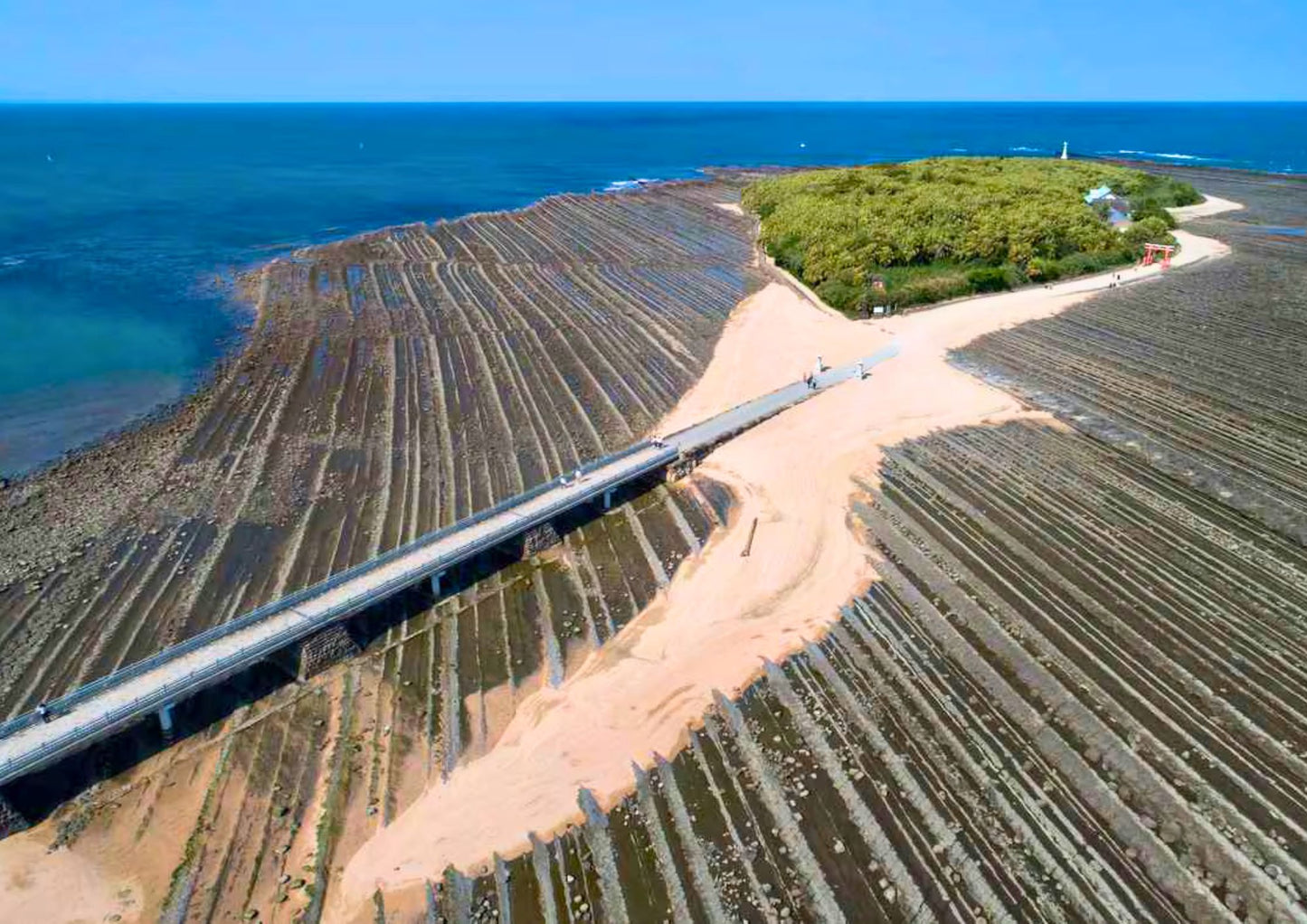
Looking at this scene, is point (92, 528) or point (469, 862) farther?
point (92, 528)

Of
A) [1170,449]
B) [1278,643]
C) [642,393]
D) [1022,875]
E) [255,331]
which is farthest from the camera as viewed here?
[255,331]

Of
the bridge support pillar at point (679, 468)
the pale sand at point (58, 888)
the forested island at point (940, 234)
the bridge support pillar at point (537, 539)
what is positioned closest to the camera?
the pale sand at point (58, 888)

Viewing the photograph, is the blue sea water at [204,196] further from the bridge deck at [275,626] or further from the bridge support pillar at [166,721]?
the bridge support pillar at [166,721]

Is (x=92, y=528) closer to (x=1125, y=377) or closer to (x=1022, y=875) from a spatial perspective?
(x=1022, y=875)

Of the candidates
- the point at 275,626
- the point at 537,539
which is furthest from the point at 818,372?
the point at 275,626

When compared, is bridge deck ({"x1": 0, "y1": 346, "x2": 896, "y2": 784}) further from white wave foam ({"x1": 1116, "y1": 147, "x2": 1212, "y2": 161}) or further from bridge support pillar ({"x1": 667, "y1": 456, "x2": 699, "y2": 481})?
white wave foam ({"x1": 1116, "y1": 147, "x2": 1212, "y2": 161})

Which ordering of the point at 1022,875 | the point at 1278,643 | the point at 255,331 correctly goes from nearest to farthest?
1. the point at 1022,875
2. the point at 1278,643
3. the point at 255,331

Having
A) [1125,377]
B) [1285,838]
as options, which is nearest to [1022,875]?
[1285,838]

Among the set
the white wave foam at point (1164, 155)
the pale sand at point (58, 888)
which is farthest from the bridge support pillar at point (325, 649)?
the white wave foam at point (1164, 155)
